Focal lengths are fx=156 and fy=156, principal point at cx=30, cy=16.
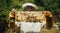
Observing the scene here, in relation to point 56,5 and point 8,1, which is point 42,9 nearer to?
point 56,5

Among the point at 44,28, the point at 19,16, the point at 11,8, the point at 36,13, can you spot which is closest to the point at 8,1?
the point at 11,8

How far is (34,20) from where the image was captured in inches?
77.7

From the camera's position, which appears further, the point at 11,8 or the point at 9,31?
the point at 11,8

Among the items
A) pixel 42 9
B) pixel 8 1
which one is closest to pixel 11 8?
pixel 8 1

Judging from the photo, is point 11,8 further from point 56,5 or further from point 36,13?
point 56,5

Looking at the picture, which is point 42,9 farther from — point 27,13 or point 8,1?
point 8,1

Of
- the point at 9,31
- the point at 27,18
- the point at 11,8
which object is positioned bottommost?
the point at 9,31

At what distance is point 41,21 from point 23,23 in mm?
230

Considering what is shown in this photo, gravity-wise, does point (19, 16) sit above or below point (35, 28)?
above

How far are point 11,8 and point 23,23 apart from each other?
252 mm

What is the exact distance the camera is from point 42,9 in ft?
6.56

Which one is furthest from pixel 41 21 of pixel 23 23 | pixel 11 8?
pixel 11 8

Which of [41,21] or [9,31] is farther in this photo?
[41,21]

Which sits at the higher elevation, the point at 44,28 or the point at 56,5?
the point at 56,5
